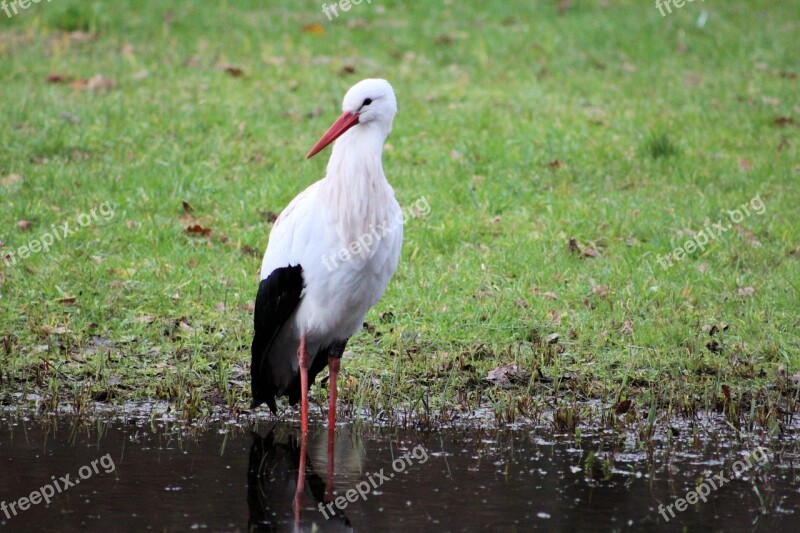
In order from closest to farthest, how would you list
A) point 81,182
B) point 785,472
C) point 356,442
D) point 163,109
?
point 785,472 < point 356,442 < point 81,182 < point 163,109

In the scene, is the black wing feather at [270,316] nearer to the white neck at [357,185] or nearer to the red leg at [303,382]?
the red leg at [303,382]

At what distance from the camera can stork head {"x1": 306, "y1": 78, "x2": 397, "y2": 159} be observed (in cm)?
558

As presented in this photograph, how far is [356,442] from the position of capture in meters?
5.72

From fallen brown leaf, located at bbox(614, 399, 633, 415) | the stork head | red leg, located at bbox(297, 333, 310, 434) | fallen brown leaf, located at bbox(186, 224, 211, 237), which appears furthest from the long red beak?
fallen brown leaf, located at bbox(186, 224, 211, 237)

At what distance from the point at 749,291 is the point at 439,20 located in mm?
7773

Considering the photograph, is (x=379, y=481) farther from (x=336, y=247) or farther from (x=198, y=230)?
(x=198, y=230)

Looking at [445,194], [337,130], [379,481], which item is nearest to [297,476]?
[379,481]

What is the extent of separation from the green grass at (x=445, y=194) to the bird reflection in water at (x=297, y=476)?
0.44m

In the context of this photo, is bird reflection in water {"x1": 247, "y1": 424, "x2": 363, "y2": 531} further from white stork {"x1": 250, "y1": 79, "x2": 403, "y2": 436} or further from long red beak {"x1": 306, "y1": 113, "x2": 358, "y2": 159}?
long red beak {"x1": 306, "y1": 113, "x2": 358, "y2": 159}

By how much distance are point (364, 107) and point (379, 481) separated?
1824 mm

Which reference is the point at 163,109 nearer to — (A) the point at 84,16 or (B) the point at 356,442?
(A) the point at 84,16

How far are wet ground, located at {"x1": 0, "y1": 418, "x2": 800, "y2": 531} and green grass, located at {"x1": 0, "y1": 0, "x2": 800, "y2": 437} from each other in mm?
339

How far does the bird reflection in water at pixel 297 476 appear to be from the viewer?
15.6ft

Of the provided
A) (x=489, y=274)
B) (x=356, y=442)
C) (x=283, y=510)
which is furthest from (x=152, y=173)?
(x=283, y=510)
